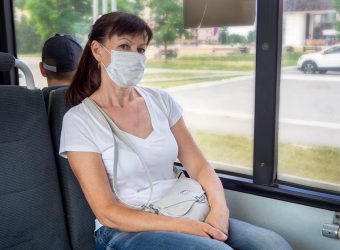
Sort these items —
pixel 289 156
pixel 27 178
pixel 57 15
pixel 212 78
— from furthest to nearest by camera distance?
pixel 57 15 → pixel 212 78 → pixel 289 156 → pixel 27 178

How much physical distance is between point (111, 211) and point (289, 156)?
2.85ft

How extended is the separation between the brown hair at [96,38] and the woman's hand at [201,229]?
26.1 inches

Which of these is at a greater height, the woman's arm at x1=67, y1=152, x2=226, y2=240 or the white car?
the white car

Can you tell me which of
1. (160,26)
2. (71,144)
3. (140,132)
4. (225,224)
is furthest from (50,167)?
(160,26)

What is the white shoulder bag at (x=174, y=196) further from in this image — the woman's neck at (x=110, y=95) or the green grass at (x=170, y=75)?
the green grass at (x=170, y=75)

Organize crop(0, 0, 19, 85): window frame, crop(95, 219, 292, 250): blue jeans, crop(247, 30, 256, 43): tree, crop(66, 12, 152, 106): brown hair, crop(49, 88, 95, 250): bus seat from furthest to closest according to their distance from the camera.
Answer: crop(0, 0, 19, 85): window frame < crop(247, 30, 256, 43): tree < crop(49, 88, 95, 250): bus seat < crop(66, 12, 152, 106): brown hair < crop(95, 219, 292, 250): blue jeans

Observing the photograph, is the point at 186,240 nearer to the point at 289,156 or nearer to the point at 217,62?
the point at 289,156

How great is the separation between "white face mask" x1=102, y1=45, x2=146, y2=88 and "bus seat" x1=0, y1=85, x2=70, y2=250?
0.32 metres

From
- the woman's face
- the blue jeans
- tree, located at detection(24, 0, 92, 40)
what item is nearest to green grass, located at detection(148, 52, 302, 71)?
the woman's face

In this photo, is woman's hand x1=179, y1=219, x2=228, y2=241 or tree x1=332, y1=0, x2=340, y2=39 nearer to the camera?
woman's hand x1=179, y1=219, x2=228, y2=241

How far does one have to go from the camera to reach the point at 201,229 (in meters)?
1.42

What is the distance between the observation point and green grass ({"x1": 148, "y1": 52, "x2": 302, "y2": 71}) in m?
1.77

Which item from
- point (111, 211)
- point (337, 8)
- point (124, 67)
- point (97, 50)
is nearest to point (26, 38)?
point (97, 50)

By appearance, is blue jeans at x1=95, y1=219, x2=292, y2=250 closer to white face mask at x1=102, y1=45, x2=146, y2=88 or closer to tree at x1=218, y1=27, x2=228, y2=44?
white face mask at x1=102, y1=45, x2=146, y2=88
